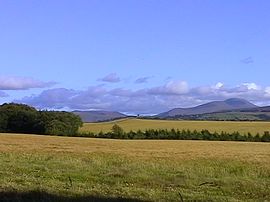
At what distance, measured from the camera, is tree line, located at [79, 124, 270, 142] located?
89.4 meters

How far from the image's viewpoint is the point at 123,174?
22047 mm

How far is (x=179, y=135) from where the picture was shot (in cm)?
9300

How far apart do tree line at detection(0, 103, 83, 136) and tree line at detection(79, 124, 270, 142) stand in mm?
4168

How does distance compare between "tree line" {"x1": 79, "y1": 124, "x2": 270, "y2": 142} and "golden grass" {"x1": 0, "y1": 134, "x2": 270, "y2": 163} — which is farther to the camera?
"tree line" {"x1": 79, "y1": 124, "x2": 270, "y2": 142}

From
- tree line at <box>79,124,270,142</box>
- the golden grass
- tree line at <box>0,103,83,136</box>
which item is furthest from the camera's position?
tree line at <box>0,103,83,136</box>

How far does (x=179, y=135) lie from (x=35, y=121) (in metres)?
23.4

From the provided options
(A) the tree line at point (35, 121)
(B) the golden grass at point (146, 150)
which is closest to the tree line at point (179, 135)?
(A) the tree line at point (35, 121)

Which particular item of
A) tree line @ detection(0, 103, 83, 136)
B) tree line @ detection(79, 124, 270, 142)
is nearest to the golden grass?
tree line @ detection(79, 124, 270, 142)

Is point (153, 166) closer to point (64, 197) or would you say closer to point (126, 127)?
point (64, 197)

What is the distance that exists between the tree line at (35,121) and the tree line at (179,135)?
4.17 meters

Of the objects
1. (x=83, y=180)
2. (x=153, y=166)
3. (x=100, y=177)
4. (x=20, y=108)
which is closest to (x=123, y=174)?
(x=100, y=177)

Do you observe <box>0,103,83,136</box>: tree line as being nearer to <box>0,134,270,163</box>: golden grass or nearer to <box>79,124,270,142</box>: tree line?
<box>79,124,270,142</box>: tree line

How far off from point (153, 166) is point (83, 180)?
31.5 feet

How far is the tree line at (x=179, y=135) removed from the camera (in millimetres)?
89375
